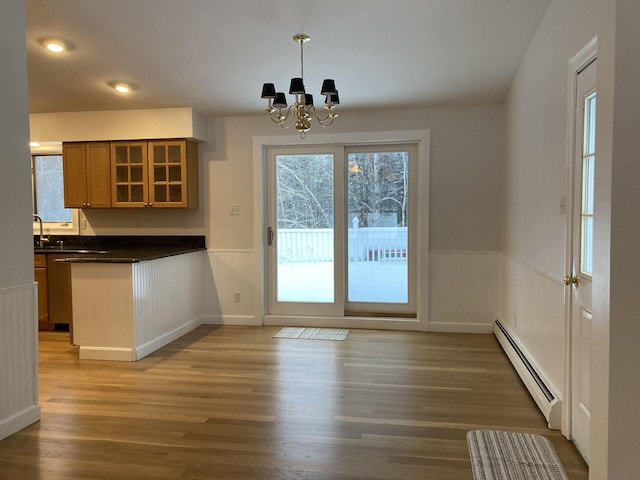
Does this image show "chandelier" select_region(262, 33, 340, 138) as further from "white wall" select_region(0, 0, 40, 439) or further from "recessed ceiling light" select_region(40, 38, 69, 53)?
"recessed ceiling light" select_region(40, 38, 69, 53)

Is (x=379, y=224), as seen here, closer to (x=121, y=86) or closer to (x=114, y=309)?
Result: (x=114, y=309)

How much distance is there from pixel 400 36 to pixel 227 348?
9.94 ft

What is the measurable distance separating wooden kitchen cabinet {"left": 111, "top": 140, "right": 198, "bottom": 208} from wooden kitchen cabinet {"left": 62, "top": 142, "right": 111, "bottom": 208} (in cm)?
9

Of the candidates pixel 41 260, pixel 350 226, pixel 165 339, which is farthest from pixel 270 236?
pixel 41 260

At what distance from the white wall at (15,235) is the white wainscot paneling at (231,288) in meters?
2.65

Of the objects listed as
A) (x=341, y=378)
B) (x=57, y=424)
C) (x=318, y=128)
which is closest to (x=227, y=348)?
(x=341, y=378)

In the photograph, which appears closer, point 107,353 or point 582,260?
point 582,260

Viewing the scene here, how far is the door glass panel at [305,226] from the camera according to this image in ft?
17.4

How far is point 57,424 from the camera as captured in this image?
2836 millimetres

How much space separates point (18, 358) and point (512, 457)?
2.76m

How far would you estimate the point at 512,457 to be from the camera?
2377mm

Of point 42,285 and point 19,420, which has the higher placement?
point 42,285

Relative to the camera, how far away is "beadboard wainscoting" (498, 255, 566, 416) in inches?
108

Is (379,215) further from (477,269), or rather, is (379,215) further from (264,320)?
(264,320)
